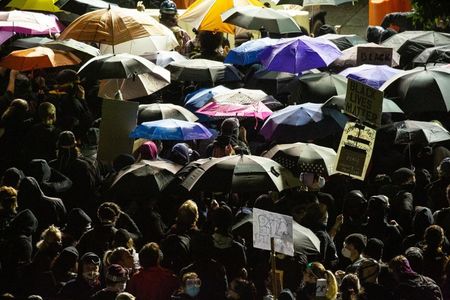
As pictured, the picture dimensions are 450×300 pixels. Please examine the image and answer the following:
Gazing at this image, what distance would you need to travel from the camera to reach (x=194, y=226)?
15.1 metres

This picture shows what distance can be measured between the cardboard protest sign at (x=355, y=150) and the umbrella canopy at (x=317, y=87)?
330cm

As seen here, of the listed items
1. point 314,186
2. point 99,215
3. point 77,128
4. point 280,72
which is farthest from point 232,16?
point 99,215

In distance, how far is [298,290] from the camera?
14.2 m

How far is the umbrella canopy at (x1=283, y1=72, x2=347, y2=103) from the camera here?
19.5 meters

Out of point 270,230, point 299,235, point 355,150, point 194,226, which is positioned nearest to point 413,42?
point 355,150

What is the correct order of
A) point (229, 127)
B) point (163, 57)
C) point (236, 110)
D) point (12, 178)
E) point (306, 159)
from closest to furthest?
point (12, 178) → point (306, 159) → point (229, 127) → point (236, 110) → point (163, 57)

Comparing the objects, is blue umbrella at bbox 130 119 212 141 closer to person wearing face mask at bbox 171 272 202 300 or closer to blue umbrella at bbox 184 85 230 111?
blue umbrella at bbox 184 85 230 111

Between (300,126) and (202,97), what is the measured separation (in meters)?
2.26

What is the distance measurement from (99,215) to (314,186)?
2931 millimetres

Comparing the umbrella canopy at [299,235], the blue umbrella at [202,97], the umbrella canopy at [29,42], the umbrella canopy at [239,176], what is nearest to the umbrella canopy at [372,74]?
the blue umbrella at [202,97]

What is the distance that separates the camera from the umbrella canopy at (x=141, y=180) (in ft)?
52.1

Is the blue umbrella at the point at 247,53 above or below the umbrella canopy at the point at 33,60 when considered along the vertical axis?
below

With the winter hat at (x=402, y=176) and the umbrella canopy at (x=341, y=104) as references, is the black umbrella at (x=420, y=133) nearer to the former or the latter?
the umbrella canopy at (x=341, y=104)

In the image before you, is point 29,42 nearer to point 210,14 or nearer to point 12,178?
point 210,14
